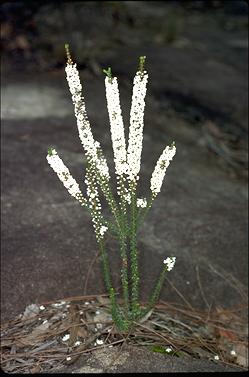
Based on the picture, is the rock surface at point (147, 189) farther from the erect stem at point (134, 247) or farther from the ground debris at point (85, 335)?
the erect stem at point (134, 247)

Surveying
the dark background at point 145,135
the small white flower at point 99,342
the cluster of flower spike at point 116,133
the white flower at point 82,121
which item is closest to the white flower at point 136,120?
the cluster of flower spike at point 116,133

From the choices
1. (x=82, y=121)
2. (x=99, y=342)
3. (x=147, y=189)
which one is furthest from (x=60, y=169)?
(x=147, y=189)

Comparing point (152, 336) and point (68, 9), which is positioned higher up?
point (68, 9)

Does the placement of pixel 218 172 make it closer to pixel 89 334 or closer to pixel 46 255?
pixel 46 255

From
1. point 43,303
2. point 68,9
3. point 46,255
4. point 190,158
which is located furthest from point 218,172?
point 68,9

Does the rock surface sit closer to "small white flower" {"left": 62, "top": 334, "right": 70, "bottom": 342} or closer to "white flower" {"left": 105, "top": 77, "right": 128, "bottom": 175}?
"small white flower" {"left": 62, "top": 334, "right": 70, "bottom": 342}

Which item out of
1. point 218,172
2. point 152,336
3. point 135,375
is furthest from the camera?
point 218,172

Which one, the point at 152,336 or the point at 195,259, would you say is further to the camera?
the point at 195,259
